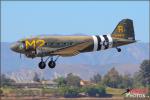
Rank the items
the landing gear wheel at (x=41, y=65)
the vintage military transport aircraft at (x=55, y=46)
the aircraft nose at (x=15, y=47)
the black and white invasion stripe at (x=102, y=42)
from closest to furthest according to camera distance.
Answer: the vintage military transport aircraft at (x=55, y=46) → the aircraft nose at (x=15, y=47) → the landing gear wheel at (x=41, y=65) → the black and white invasion stripe at (x=102, y=42)

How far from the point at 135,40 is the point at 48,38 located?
15.4 m

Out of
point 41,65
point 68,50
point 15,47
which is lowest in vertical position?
point 41,65

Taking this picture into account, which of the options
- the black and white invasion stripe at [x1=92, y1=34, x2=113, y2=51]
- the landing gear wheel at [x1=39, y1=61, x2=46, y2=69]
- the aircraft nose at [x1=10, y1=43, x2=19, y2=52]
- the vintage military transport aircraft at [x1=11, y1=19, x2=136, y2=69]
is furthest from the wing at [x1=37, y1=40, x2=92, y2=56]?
the aircraft nose at [x1=10, y1=43, x2=19, y2=52]

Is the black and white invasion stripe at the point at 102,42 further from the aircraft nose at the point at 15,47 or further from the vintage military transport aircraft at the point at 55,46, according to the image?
the aircraft nose at the point at 15,47

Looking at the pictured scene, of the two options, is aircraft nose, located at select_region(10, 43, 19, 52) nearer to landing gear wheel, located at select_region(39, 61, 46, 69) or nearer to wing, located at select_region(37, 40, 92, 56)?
wing, located at select_region(37, 40, 92, 56)

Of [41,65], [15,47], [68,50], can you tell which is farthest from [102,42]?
[15,47]

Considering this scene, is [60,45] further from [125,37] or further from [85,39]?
[125,37]

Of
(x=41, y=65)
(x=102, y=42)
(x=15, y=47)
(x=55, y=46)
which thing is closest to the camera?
(x=55, y=46)

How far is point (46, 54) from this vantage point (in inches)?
3526

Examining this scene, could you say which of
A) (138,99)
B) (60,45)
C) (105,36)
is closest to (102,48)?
(105,36)

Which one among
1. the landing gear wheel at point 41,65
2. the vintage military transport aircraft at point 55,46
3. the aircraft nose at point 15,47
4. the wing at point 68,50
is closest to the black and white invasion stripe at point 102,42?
the vintage military transport aircraft at point 55,46

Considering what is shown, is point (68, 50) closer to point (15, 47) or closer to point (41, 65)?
point (41, 65)

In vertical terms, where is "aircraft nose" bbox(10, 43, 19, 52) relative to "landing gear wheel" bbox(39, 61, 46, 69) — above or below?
above

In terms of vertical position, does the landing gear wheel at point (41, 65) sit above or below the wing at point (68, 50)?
below
